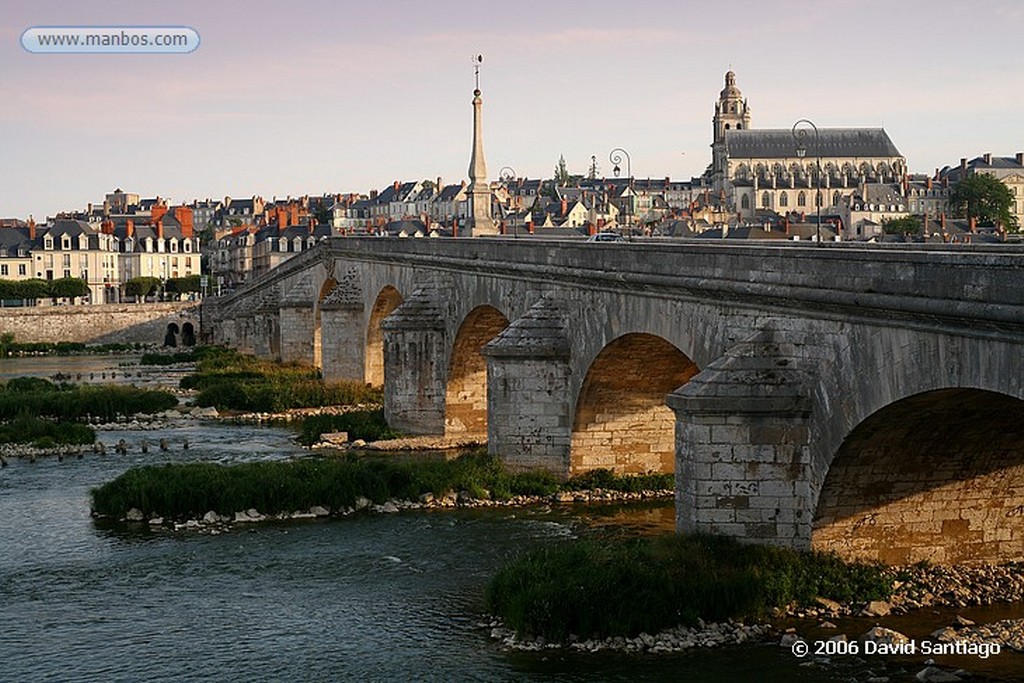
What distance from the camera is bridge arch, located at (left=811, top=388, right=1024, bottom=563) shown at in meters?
17.9

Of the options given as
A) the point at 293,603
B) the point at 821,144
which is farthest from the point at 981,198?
the point at 293,603

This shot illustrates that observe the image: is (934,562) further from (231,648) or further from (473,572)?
(231,648)

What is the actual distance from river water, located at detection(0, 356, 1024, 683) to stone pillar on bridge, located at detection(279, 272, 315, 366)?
1324 inches

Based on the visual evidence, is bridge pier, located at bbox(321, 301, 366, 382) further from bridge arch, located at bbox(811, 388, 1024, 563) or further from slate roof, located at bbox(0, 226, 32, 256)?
slate roof, located at bbox(0, 226, 32, 256)

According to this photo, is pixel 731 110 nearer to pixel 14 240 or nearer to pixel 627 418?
pixel 14 240

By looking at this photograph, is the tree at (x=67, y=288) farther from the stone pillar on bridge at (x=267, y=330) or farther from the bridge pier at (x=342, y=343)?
the bridge pier at (x=342, y=343)

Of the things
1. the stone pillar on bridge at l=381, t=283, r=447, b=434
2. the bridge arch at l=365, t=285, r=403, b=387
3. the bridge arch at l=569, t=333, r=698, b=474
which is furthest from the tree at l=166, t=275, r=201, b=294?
the bridge arch at l=569, t=333, r=698, b=474

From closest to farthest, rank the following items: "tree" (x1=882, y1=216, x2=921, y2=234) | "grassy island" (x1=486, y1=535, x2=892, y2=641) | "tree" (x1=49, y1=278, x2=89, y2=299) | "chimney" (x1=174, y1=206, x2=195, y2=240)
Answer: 1. "grassy island" (x1=486, y1=535, x2=892, y2=641)
2. "tree" (x1=882, y1=216, x2=921, y2=234)
3. "tree" (x1=49, y1=278, x2=89, y2=299)
4. "chimney" (x1=174, y1=206, x2=195, y2=240)

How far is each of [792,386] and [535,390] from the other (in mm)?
10198

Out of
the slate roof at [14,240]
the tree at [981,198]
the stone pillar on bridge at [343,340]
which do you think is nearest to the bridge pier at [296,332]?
the stone pillar on bridge at [343,340]

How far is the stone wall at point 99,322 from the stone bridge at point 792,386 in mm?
60177

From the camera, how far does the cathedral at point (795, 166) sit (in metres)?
131

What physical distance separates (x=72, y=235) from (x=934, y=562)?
88660 mm

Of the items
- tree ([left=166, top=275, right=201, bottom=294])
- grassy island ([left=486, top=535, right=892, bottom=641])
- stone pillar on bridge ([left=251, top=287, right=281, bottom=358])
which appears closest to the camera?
grassy island ([left=486, top=535, right=892, bottom=641])
